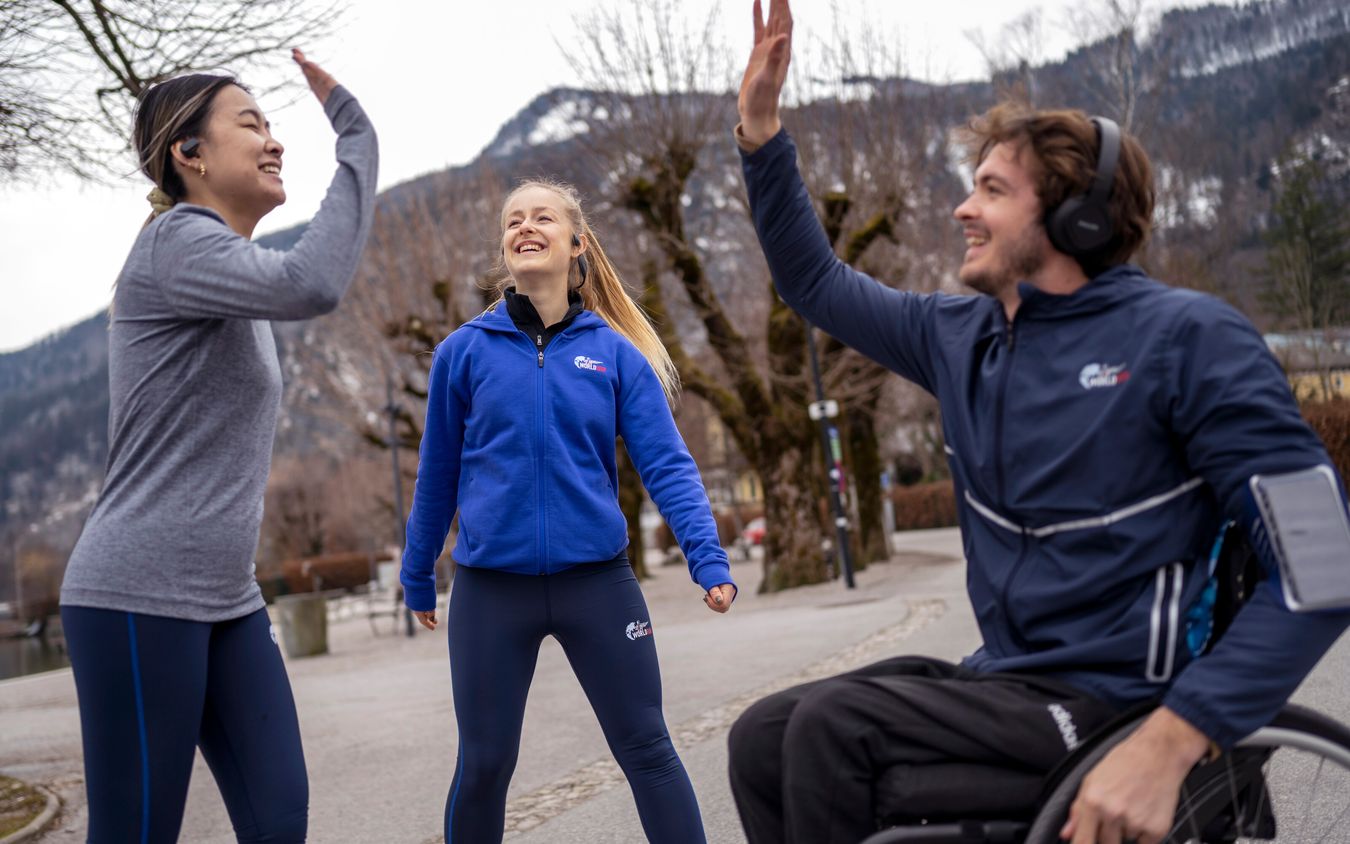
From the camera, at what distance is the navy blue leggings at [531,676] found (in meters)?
3.25

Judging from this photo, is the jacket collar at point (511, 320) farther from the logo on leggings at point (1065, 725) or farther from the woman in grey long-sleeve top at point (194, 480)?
the logo on leggings at point (1065, 725)

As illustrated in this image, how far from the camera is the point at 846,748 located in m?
1.99

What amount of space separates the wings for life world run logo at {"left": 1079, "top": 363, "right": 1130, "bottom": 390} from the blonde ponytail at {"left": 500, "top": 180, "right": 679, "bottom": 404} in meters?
1.90

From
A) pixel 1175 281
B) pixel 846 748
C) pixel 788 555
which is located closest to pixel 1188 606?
pixel 846 748

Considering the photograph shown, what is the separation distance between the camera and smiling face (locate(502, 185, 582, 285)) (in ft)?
12.0

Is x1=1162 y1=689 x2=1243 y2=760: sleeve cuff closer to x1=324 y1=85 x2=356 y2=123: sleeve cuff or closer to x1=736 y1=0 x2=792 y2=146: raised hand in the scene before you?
x1=736 y1=0 x2=792 y2=146: raised hand

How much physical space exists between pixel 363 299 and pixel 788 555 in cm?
1304

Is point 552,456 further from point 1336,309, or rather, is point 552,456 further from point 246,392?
point 1336,309

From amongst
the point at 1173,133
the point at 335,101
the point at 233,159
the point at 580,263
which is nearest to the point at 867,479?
the point at 580,263

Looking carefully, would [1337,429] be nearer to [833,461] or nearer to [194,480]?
[833,461]

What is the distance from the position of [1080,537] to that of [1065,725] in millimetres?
313

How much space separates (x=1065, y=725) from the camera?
200 cm

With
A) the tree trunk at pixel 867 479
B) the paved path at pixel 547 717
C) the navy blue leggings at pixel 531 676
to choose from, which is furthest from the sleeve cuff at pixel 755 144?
the tree trunk at pixel 867 479

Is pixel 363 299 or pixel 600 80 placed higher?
pixel 600 80
